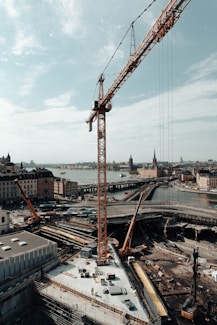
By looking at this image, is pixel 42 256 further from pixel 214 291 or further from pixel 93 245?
pixel 214 291

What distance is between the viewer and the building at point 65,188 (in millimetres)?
88875

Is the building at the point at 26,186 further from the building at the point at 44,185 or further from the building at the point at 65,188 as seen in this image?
the building at the point at 65,188

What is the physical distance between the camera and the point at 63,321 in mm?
19641

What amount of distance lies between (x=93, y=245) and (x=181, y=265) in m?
11.1

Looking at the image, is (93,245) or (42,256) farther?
(93,245)

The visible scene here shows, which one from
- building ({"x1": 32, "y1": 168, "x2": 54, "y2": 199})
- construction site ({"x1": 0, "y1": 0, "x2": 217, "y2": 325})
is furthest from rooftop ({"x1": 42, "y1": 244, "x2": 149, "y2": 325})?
building ({"x1": 32, "y1": 168, "x2": 54, "y2": 199})

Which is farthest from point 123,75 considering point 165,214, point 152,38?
point 165,214

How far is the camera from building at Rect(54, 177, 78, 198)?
88875 millimetres

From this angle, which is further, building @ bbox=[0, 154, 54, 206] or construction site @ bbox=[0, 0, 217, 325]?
building @ bbox=[0, 154, 54, 206]

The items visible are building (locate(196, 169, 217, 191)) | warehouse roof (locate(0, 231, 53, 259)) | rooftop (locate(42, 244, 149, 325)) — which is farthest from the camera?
building (locate(196, 169, 217, 191))

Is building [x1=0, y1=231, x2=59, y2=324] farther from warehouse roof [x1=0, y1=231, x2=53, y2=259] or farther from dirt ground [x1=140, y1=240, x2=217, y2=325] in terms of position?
dirt ground [x1=140, y1=240, x2=217, y2=325]

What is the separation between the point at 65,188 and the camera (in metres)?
88.8

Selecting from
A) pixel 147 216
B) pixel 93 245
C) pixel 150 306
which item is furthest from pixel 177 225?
pixel 150 306

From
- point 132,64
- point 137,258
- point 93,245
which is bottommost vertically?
point 137,258
